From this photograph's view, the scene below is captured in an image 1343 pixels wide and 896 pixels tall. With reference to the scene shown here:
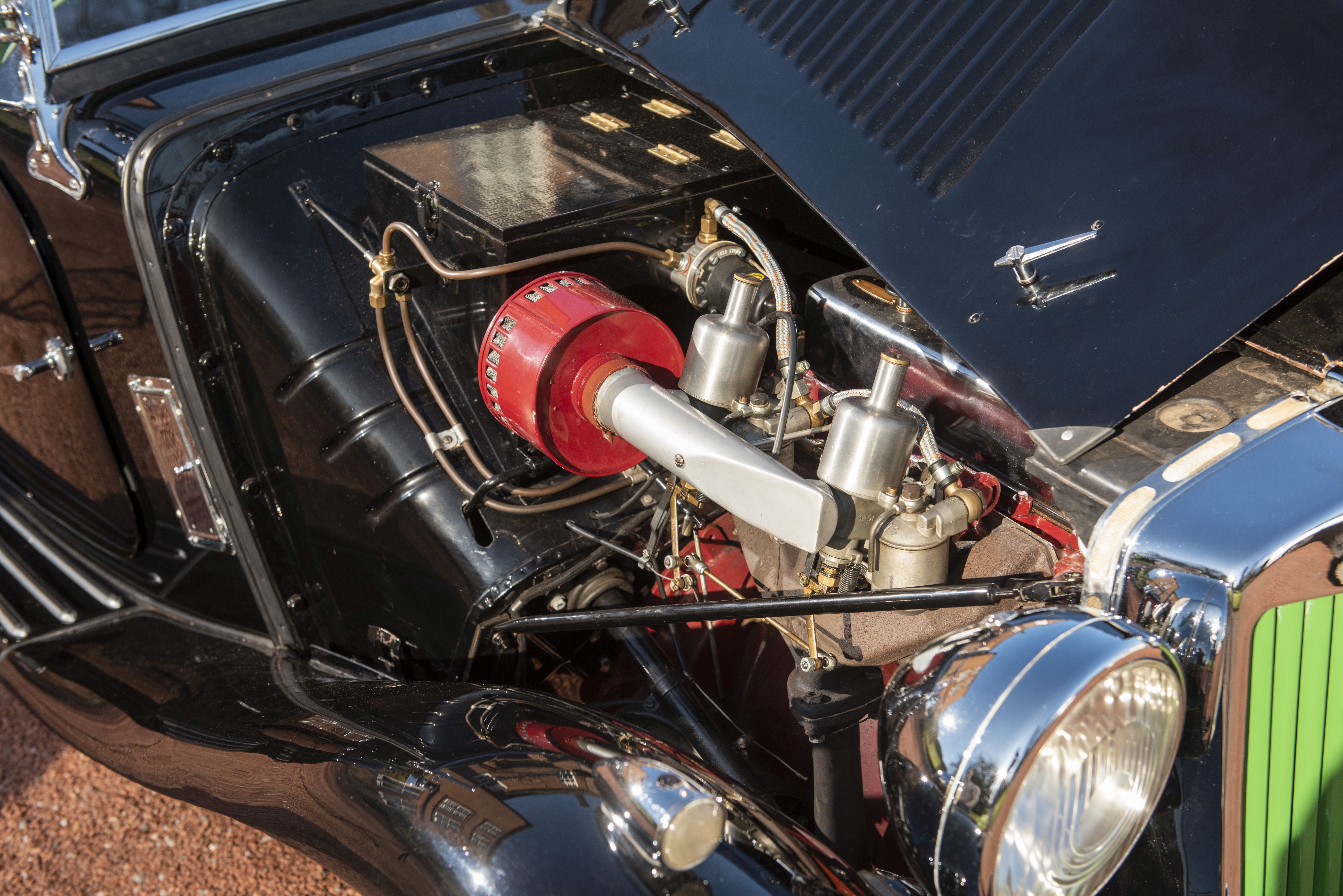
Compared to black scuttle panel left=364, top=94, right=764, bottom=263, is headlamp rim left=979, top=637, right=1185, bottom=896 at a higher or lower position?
lower

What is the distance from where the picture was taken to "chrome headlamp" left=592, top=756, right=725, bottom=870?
1096mm

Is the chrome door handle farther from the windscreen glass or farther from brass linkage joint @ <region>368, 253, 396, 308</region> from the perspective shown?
brass linkage joint @ <region>368, 253, 396, 308</region>

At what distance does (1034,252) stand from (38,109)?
1711mm

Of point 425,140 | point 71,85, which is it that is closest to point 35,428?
point 71,85

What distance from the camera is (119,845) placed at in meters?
2.21

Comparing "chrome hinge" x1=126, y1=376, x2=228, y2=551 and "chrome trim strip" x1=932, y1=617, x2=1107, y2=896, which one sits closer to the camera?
"chrome trim strip" x1=932, y1=617, x2=1107, y2=896

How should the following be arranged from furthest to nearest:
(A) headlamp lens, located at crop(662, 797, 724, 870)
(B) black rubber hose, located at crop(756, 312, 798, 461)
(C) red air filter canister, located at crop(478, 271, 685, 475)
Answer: (C) red air filter canister, located at crop(478, 271, 685, 475)
(B) black rubber hose, located at crop(756, 312, 798, 461)
(A) headlamp lens, located at crop(662, 797, 724, 870)

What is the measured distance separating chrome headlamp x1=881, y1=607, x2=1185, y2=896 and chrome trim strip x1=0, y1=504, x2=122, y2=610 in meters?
1.86

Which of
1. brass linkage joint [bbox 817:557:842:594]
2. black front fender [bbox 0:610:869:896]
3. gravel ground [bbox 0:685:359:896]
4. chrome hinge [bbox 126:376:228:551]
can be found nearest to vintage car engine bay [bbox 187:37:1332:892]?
brass linkage joint [bbox 817:557:842:594]

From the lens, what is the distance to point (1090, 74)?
132 centimetres

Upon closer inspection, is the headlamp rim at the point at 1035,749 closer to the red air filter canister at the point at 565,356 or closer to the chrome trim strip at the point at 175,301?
the red air filter canister at the point at 565,356

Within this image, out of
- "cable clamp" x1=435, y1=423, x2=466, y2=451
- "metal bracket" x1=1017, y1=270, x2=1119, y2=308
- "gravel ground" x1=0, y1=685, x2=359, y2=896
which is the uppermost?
"metal bracket" x1=1017, y1=270, x2=1119, y2=308

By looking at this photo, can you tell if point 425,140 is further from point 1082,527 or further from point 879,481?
point 1082,527

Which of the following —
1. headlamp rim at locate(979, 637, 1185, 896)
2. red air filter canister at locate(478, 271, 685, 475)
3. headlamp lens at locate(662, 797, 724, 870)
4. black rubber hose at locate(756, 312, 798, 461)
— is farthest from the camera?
red air filter canister at locate(478, 271, 685, 475)
